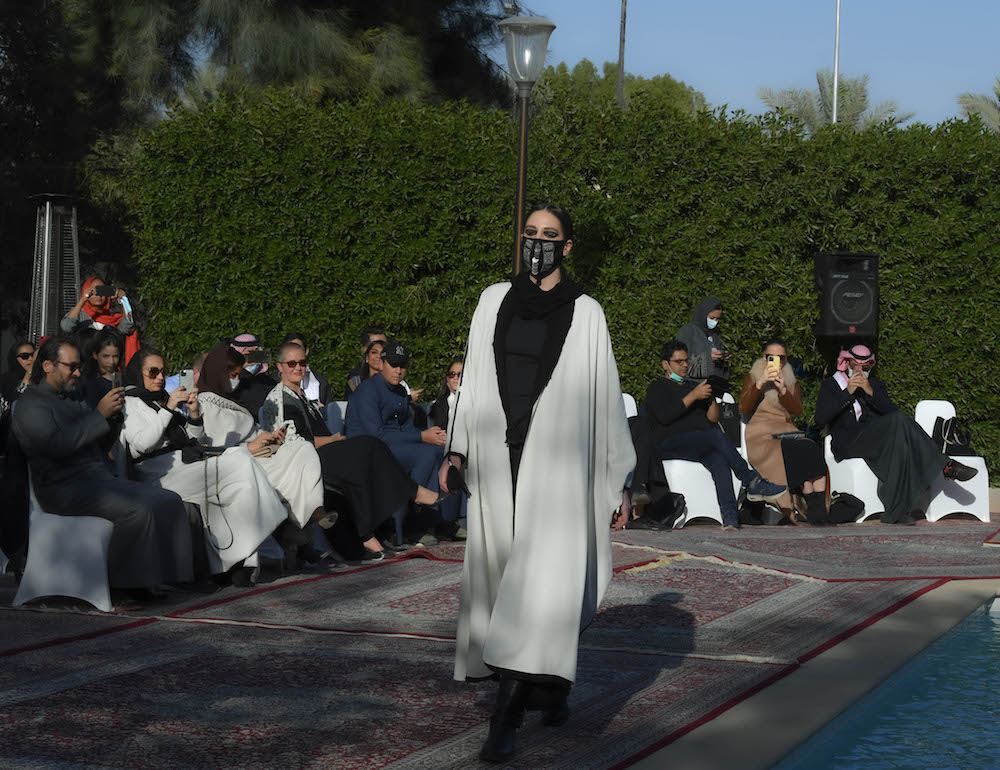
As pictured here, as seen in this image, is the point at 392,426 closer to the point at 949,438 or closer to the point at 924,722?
the point at 949,438

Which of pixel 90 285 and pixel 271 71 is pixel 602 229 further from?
pixel 271 71

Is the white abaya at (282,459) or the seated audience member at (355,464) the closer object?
the white abaya at (282,459)

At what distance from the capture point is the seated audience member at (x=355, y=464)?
9094mm

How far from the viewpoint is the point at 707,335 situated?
13.6 m

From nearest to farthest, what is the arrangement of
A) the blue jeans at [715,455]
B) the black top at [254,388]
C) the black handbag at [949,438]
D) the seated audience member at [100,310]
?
the black top at [254,388] → the blue jeans at [715,455] → the seated audience member at [100,310] → the black handbag at [949,438]

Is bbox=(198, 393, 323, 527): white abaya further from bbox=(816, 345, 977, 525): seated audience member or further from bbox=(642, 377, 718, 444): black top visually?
bbox=(816, 345, 977, 525): seated audience member

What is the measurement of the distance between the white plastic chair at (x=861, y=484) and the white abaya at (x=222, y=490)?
219 inches

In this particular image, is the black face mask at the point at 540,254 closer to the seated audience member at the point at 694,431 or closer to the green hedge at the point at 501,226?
the seated audience member at the point at 694,431

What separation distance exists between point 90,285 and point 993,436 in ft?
28.6

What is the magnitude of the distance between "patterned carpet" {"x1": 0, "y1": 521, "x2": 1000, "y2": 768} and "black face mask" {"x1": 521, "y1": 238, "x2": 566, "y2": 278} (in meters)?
1.52

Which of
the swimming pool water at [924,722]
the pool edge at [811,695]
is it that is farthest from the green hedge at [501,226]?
the swimming pool water at [924,722]

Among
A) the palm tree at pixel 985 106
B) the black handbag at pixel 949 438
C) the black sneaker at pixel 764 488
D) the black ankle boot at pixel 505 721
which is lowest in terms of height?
the black ankle boot at pixel 505 721

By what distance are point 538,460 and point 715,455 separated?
677cm

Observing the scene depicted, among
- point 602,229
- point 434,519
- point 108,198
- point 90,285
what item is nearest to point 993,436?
point 602,229
